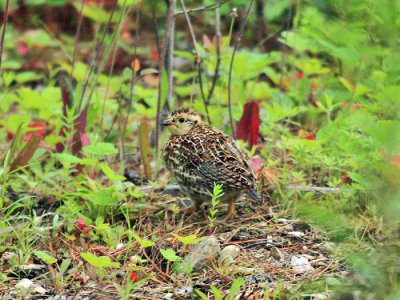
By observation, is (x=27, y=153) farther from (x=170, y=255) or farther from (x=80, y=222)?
(x=170, y=255)

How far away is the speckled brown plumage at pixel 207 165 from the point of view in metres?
4.14

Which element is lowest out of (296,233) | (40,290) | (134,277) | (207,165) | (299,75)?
(40,290)

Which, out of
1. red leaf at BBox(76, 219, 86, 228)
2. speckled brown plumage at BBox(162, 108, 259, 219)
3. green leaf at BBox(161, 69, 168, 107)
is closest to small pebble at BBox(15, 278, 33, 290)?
red leaf at BBox(76, 219, 86, 228)

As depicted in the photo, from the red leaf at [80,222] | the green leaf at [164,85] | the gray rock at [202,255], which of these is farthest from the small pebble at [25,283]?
the green leaf at [164,85]

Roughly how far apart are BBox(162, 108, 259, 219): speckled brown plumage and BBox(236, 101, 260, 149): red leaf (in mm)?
542

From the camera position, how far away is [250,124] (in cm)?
513

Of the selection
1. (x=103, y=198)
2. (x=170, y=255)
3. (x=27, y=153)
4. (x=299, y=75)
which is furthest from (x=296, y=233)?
(x=299, y=75)

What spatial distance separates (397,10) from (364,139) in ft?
8.78

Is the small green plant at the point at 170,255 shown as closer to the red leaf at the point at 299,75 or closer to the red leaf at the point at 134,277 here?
the red leaf at the point at 134,277

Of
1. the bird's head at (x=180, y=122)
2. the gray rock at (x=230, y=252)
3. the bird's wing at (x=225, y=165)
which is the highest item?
the bird's head at (x=180, y=122)

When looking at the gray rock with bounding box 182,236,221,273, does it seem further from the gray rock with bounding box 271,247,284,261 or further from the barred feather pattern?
the barred feather pattern

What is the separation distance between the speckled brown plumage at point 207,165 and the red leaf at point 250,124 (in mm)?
542

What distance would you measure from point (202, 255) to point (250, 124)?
1.85 meters

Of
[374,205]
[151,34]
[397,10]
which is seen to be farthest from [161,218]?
[151,34]
